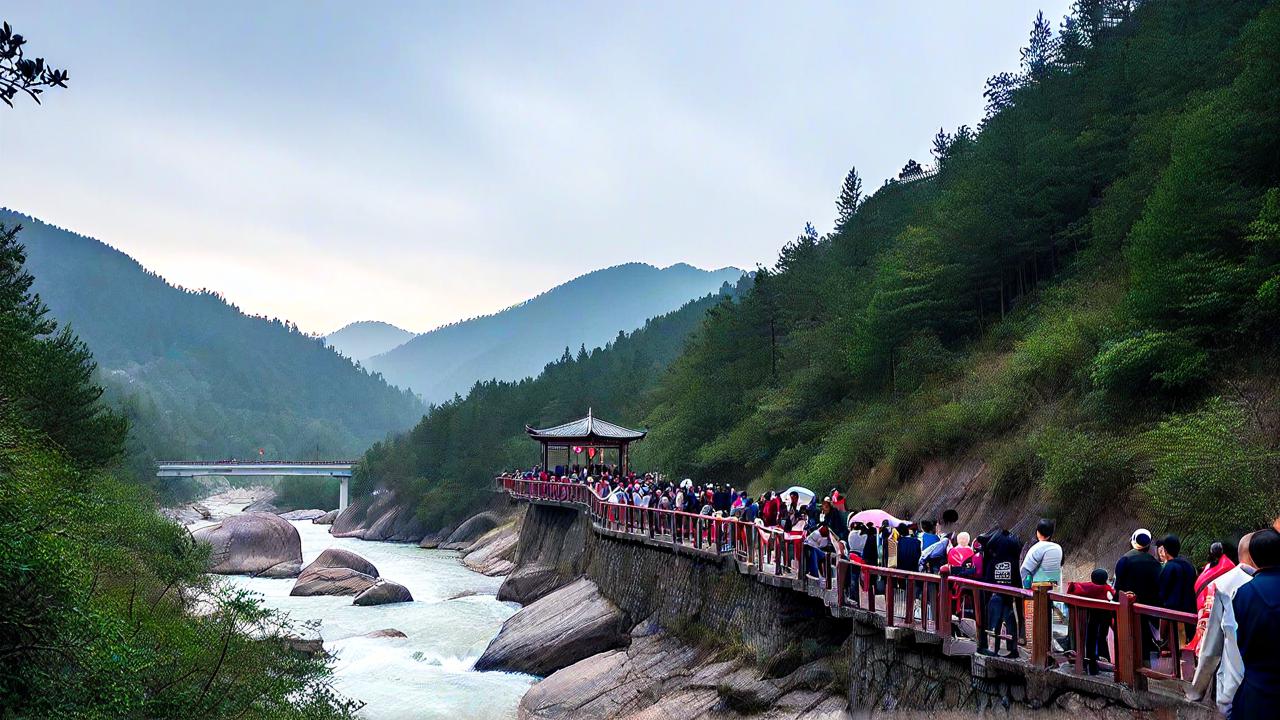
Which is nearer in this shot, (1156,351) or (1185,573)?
(1185,573)

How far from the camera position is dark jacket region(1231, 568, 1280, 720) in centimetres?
568

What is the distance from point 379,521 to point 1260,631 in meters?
85.7

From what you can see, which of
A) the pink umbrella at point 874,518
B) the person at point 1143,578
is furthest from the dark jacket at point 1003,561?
the pink umbrella at point 874,518

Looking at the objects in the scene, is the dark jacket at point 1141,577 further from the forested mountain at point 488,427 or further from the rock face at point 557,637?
the forested mountain at point 488,427

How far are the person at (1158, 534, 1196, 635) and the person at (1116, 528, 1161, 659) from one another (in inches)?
5.7

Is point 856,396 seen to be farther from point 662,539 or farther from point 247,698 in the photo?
point 247,698

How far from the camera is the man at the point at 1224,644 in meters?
6.14

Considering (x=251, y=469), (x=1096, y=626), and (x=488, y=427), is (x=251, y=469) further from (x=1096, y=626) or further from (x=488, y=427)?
(x=1096, y=626)

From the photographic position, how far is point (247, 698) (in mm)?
14062

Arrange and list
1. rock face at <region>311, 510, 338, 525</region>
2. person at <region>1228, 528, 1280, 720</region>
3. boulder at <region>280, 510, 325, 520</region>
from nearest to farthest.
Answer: person at <region>1228, 528, 1280, 720</region> < rock face at <region>311, 510, 338, 525</region> < boulder at <region>280, 510, 325, 520</region>

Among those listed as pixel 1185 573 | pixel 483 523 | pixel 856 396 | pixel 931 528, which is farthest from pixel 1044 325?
pixel 483 523

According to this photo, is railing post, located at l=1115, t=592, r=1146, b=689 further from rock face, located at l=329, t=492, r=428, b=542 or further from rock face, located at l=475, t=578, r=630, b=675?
rock face, located at l=329, t=492, r=428, b=542

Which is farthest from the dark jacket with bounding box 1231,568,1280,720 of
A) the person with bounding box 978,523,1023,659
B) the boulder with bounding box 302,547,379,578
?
the boulder with bounding box 302,547,379,578

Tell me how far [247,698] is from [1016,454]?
19.8 meters
